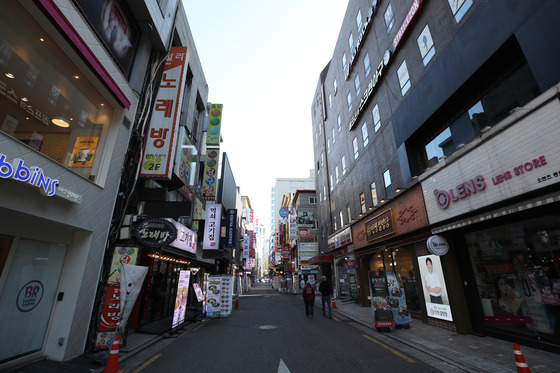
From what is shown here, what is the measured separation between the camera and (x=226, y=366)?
583 centimetres

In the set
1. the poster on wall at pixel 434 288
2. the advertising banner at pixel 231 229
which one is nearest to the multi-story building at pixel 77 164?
the poster on wall at pixel 434 288

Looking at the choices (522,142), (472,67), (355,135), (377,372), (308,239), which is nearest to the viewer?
(377,372)

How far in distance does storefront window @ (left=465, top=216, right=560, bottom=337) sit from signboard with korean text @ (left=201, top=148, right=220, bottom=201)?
16035mm

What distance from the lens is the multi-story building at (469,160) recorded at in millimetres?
6266

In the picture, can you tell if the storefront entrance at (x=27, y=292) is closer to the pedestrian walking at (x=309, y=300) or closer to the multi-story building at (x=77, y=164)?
the multi-story building at (x=77, y=164)

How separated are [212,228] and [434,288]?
15789 mm

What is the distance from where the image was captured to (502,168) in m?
6.91

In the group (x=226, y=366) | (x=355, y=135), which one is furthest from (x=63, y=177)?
(x=355, y=135)

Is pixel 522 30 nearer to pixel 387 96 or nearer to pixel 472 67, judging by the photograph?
pixel 472 67

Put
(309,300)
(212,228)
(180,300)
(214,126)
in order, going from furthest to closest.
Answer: (212,228) < (214,126) < (309,300) < (180,300)

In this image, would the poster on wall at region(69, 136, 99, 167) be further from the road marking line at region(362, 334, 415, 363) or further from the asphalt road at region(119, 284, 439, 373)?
the road marking line at region(362, 334, 415, 363)

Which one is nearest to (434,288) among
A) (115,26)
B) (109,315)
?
(109,315)

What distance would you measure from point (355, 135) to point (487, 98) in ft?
38.2

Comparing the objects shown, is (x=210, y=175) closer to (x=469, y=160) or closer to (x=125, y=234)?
(x=125, y=234)
